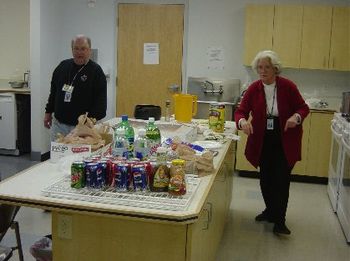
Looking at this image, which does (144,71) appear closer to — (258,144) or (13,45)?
(13,45)

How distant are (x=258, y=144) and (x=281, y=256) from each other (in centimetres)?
86

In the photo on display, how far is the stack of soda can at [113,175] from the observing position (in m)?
1.87

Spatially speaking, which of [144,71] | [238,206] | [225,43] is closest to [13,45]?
[144,71]

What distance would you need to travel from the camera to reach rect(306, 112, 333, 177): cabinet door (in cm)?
497

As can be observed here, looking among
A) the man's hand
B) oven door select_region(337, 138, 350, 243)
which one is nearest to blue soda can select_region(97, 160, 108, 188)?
the man's hand

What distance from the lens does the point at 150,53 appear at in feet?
19.4

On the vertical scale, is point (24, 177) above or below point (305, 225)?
above

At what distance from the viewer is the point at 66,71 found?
143 inches

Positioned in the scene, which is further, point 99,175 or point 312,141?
point 312,141

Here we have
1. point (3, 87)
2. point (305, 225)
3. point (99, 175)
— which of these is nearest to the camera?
point (99, 175)

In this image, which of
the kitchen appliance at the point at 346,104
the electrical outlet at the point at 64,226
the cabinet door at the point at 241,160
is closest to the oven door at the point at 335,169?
the kitchen appliance at the point at 346,104

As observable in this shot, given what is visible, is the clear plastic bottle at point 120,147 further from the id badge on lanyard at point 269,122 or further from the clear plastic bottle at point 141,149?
the id badge on lanyard at point 269,122

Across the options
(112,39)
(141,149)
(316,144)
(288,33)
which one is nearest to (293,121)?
(141,149)

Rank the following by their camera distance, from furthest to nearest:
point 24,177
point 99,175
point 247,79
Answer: point 247,79
point 24,177
point 99,175
